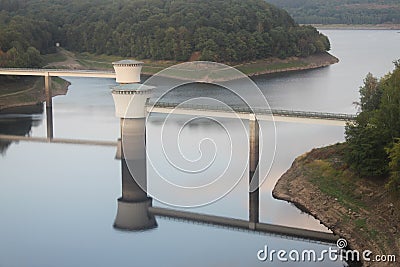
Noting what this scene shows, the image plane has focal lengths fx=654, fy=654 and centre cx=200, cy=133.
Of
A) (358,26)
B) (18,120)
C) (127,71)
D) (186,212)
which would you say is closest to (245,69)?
(18,120)

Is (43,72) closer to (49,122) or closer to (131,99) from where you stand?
(49,122)

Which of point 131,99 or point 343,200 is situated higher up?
point 131,99

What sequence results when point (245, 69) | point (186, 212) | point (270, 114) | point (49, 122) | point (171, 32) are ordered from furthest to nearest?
point (171, 32)
point (245, 69)
point (49, 122)
point (270, 114)
point (186, 212)

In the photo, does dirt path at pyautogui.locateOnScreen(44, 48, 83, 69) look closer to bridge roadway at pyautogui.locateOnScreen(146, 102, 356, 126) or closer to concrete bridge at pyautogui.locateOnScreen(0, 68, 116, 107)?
concrete bridge at pyautogui.locateOnScreen(0, 68, 116, 107)

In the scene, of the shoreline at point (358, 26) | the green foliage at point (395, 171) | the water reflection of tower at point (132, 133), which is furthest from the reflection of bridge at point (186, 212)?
the shoreline at point (358, 26)

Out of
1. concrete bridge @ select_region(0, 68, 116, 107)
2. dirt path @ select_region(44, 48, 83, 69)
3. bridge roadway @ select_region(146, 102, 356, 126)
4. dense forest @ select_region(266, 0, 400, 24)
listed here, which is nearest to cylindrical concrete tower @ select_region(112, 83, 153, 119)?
bridge roadway @ select_region(146, 102, 356, 126)

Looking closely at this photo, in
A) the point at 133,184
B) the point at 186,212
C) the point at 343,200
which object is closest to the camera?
the point at 343,200
